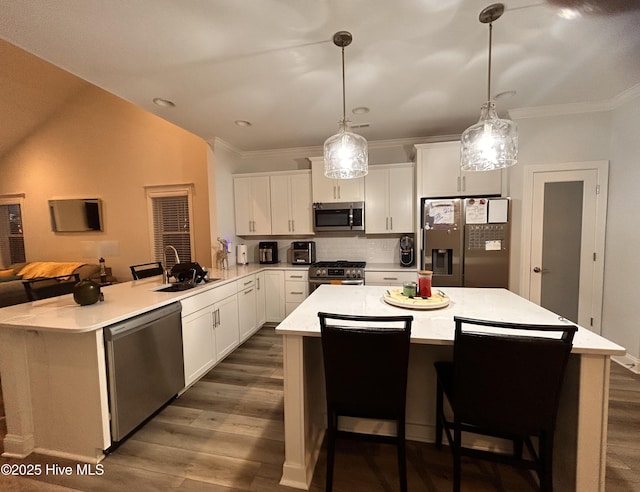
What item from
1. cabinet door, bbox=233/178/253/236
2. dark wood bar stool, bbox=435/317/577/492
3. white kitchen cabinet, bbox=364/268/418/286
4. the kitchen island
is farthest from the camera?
cabinet door, bbox=233/178/253/236

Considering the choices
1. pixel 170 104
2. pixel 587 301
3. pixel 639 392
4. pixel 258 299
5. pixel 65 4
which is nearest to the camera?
pixel 65 4

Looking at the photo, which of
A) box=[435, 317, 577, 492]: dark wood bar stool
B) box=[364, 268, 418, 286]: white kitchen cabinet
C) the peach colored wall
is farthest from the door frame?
the peach colored wall

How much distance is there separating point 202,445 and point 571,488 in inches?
81.0

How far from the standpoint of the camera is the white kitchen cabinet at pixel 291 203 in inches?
158

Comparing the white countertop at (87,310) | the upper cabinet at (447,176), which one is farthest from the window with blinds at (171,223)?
the upper cabinet at (447,176)

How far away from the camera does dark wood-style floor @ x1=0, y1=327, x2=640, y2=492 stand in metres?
Result: 1.52

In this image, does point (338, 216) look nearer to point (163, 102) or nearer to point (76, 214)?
point (163, 102)

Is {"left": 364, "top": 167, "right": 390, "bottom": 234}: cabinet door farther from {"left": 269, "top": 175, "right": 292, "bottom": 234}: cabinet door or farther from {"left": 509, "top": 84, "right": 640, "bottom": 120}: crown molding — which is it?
{"left": 509, "top": 84, "right": 640, "bottom": 120}: crown molding

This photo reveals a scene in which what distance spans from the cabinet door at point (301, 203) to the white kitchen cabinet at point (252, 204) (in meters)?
0.38

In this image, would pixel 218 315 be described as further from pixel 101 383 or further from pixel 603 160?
pixel 603 160

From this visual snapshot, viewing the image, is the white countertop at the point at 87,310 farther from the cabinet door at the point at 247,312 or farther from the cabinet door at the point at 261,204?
the cabinet door at the point at 261,204

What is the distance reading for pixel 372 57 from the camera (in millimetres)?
2029

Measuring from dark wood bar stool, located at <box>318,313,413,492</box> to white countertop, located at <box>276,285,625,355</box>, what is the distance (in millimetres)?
120

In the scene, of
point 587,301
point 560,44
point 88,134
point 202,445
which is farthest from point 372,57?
point 88,134
